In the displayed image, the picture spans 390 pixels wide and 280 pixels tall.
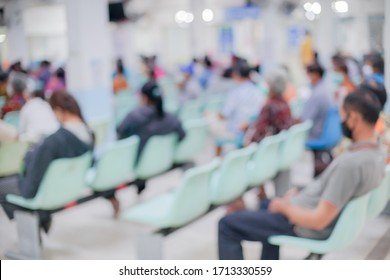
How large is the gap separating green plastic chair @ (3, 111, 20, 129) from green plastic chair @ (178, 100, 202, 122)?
2.21 meters

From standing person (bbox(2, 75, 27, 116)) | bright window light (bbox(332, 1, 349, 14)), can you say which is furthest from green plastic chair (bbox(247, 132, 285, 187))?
bright window light (bbox(332, 1, 349, 14))

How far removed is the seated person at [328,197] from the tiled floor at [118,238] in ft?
1.07

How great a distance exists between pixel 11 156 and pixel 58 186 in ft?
2.66

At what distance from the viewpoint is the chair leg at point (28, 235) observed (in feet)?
10.9

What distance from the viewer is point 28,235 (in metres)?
3.36

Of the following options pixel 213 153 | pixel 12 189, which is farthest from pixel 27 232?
pixel 213 153

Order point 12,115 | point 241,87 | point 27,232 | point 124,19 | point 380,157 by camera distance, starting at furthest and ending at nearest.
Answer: point 124,19
point 241,87
point 12,115
point 27,232
point 380,157

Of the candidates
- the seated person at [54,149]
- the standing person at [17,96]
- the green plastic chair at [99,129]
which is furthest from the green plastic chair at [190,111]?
the seated person at [54,149]

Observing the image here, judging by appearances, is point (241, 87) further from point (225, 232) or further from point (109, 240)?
point (225, 232)

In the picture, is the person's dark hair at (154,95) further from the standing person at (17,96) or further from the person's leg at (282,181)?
the standing person at (17,96)

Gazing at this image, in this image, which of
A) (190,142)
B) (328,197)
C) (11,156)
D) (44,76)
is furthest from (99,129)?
(44,76)
